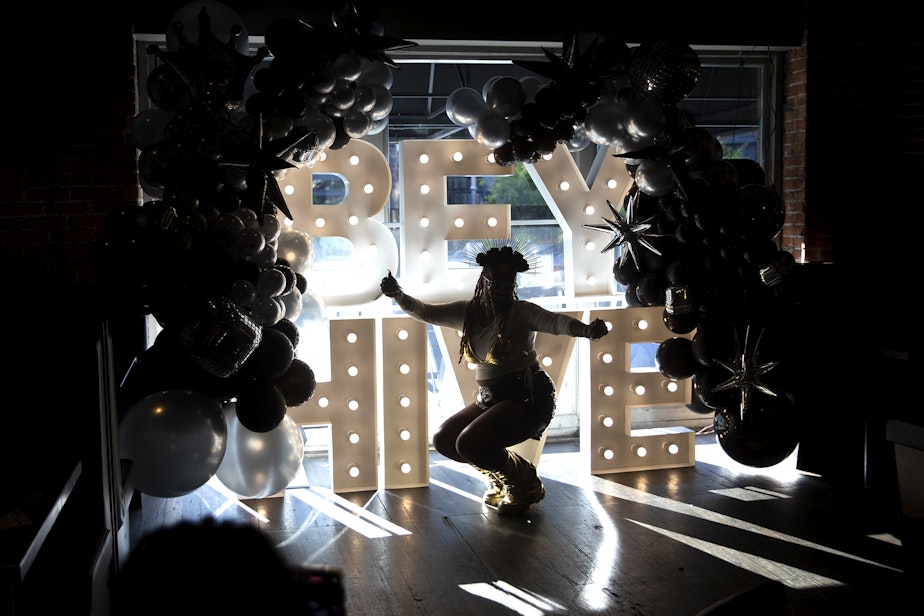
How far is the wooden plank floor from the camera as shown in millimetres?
3740

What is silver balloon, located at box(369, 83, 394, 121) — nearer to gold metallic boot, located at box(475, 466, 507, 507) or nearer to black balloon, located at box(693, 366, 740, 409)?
gold metallic boot, located at box(475, 466, 507, 507)

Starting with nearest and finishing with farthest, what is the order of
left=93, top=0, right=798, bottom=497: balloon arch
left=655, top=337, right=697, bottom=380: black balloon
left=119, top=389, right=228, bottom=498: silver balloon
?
left=119, top=389, right=228, bottom=498: silver balloon, left=93, top=0, right=798, bottom=497: balloon arch, left=655, top=337, right=697, bottom=380: black balloon

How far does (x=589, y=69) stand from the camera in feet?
15.7

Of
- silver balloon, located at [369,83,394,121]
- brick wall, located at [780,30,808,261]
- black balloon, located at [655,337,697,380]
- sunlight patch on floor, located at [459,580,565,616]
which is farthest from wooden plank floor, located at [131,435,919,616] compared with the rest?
silver balloon, located at [369,83,394,121]

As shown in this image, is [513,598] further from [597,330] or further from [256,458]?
[597,330]

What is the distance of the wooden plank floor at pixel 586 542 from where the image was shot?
3740 millimetres

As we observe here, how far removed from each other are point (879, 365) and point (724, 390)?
2.71 ft

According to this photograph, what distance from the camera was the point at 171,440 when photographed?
375 cm

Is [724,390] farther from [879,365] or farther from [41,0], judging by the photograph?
[41,0]

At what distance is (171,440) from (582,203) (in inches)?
117

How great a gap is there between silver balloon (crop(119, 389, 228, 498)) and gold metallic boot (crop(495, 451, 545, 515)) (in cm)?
161

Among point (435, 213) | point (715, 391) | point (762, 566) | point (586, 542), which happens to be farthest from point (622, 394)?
point (762, 566)

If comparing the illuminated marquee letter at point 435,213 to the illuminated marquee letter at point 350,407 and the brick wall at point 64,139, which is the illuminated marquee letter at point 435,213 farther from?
the brick wall at point 64,139

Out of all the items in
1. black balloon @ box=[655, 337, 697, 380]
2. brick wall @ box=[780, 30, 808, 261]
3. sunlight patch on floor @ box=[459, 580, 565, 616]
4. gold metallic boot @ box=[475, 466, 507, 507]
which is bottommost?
sunlight patch on floor @ box=[459, 580, 565, 616]
